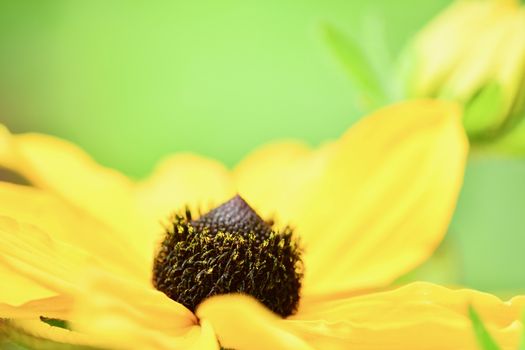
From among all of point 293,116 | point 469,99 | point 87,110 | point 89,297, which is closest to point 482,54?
point 469,99

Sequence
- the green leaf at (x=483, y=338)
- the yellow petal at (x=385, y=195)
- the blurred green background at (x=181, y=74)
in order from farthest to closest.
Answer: the blurred green background at (x=181, y=74)
the yellow petal at (x=385, y=195)
the green leaf at (x=483, y=338)

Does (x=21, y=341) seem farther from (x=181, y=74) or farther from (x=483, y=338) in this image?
(x=181, y=74)

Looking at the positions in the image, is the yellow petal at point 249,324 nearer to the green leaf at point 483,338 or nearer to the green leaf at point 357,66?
the green leaf at point 483,338

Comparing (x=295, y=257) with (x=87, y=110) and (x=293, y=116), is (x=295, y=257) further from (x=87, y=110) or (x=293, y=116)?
(x=87, y=110)

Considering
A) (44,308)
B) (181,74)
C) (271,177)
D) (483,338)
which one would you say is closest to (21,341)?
(44,308)

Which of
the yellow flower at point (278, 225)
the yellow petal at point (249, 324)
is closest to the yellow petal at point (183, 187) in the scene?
the yellow flower at point (278, 225)
